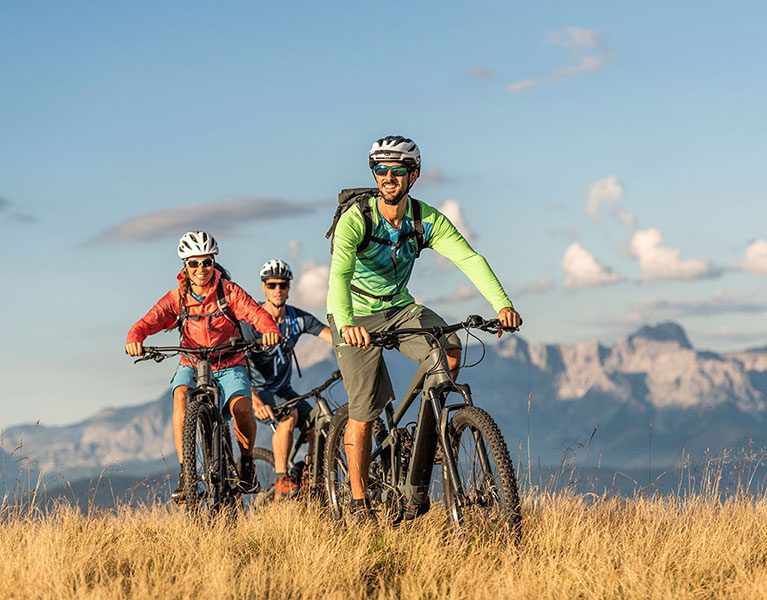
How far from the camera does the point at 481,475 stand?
23.6 feet

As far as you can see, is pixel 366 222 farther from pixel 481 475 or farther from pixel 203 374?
pixel 203 374

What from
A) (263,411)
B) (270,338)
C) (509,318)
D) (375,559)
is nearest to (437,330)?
(509,318)

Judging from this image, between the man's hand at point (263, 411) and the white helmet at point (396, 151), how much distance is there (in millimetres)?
4788

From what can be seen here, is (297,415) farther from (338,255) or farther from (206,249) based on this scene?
(338,255)

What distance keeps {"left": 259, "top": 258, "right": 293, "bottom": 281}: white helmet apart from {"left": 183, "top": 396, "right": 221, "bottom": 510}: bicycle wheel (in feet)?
8.88

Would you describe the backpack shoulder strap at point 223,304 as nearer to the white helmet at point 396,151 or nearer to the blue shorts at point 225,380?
the blue shorts at point 225,380

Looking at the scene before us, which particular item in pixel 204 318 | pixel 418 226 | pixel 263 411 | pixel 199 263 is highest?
pixel 199 263

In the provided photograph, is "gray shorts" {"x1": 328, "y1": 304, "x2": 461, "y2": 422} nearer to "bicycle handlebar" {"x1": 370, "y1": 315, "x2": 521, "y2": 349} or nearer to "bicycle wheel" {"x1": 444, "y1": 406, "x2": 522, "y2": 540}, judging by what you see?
"bicycle handlebar" {"x1": 370, "y1": 315, "x2": 521, "y2": 349}

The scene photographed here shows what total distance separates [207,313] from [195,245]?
65 centimetres

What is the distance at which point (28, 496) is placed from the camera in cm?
918

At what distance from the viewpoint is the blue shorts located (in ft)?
31.9

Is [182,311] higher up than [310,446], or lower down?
higher up

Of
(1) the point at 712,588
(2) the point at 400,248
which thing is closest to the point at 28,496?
(2) the point at 400,248

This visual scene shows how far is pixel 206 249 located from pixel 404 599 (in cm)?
429
